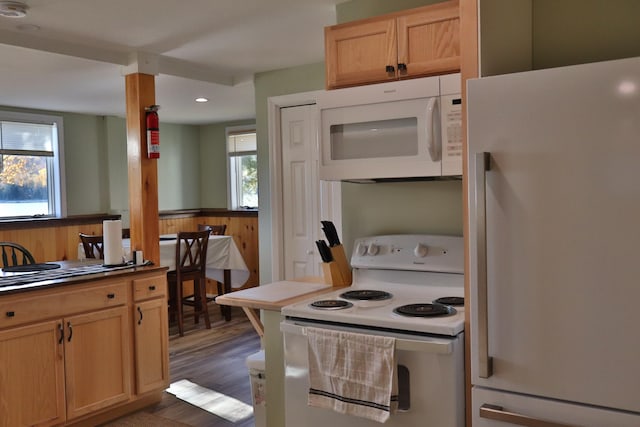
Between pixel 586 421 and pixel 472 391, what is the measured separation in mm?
327

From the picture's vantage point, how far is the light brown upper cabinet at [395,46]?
2.34m

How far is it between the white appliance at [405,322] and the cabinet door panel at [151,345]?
4.88 ft

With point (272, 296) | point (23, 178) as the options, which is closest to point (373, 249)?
point (272, 296)

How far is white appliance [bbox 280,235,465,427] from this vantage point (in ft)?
6.08

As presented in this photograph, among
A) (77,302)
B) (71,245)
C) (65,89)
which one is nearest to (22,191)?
(71,245)

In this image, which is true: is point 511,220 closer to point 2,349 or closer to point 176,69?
point 2,349

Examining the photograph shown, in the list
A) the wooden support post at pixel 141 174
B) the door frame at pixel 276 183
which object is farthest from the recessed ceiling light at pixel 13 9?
the door frame at pixel 276 183

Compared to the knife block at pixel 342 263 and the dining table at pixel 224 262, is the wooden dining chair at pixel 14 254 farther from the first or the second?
the knife block at pixel 342 263

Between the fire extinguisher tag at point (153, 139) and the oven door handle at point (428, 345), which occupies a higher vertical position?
the fire extinguisher tag at point (153, 139)

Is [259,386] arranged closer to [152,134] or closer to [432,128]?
[432,128]

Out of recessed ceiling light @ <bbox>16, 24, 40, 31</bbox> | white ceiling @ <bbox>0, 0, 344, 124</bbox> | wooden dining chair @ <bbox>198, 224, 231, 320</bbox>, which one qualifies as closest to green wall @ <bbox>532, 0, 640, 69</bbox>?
white ceiling @ <bbox>0, 0, 344, 124</bbox>

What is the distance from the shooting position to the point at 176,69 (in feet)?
13.5

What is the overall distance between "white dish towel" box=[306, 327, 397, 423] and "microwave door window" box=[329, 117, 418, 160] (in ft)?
2.67

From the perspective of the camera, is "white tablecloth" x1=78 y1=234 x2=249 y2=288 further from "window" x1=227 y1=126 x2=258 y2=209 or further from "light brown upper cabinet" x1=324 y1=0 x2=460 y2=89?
"light brown upper cabinet" x1=324 y1=0 x2=460 y2=89
